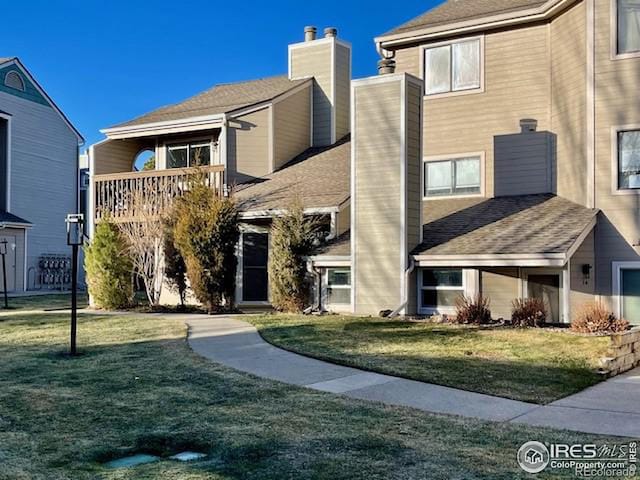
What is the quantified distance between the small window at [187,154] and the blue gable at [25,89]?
1100 centimetres

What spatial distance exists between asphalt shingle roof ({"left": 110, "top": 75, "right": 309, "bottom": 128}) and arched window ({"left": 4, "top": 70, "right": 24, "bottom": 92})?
9442 millimetres

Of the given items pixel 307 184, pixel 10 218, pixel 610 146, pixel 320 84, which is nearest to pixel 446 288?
pixel 610 146

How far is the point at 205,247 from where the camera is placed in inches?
642

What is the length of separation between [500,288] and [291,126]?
909cm

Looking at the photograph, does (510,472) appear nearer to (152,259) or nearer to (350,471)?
(350,471)

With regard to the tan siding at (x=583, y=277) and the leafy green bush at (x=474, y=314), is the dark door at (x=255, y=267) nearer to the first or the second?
the leafy green bush at (x=474, y=314)

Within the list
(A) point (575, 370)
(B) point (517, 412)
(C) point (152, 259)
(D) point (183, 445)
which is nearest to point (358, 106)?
(C) point (152, 259)

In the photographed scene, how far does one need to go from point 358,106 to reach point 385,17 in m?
24.2

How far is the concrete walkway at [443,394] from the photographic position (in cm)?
679

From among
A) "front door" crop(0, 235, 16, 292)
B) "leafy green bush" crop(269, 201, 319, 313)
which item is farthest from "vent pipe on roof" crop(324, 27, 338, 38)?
"front door" crop(0, 235, 16, 292)

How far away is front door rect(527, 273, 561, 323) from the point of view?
14914mm

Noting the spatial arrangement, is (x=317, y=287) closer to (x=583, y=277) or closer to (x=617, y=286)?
(x=583, y=277)

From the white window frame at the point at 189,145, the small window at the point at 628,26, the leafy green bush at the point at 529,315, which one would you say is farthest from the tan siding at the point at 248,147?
the small window at the point at 628,26

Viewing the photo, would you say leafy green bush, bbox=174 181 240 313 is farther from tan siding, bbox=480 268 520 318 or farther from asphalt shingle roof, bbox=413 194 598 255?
tan siding, bbox=480 268 520 318
